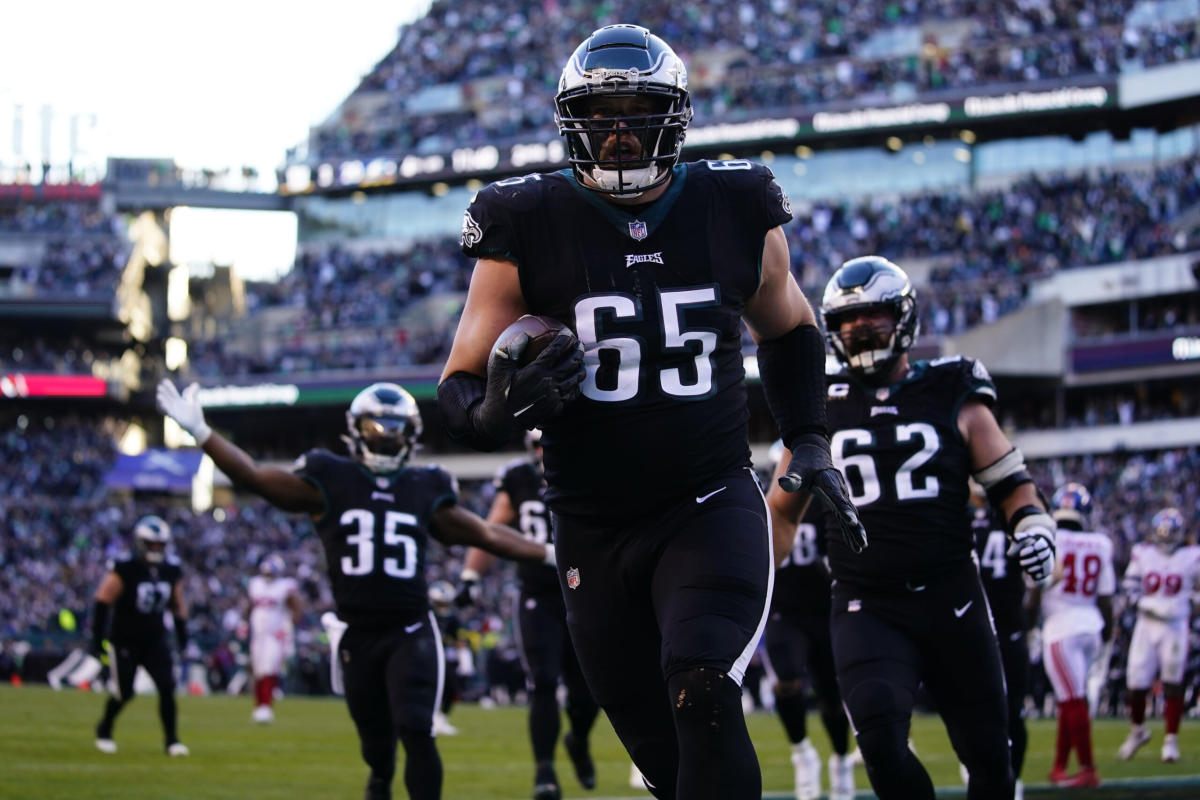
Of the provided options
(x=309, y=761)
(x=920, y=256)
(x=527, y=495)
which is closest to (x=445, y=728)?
(x=309, y=761)

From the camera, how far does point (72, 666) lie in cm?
2775

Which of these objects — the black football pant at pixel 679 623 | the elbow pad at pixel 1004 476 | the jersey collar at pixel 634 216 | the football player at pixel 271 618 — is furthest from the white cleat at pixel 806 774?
the football player at pixel 271 618

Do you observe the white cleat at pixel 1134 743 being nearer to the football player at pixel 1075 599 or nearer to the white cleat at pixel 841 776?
the football player at pixel 1075 599

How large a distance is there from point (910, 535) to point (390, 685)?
2.48 meters

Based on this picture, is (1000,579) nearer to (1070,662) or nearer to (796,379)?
(1070,662)

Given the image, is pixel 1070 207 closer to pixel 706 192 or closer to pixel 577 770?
pixel 577 770

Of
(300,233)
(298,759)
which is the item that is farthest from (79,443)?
(298,759)

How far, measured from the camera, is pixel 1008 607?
888cm

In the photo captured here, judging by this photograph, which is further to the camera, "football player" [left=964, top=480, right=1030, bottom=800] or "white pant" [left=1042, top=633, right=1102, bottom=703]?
"white pant" [left=1042, top=633, right=1102, bottom=703]

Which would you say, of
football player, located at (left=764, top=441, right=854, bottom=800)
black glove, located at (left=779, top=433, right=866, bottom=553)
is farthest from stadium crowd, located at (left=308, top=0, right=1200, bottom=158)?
black glove, located at (left=779, top=433, right=866, bottom=553)

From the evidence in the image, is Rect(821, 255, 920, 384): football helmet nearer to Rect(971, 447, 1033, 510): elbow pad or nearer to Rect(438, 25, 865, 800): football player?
Rect(971, 447, 1033, 510): elbow pad

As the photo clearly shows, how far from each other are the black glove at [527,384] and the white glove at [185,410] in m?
3.15

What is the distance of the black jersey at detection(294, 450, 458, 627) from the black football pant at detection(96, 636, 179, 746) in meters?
5.78

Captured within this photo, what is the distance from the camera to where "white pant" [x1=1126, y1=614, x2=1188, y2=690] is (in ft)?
43.2
